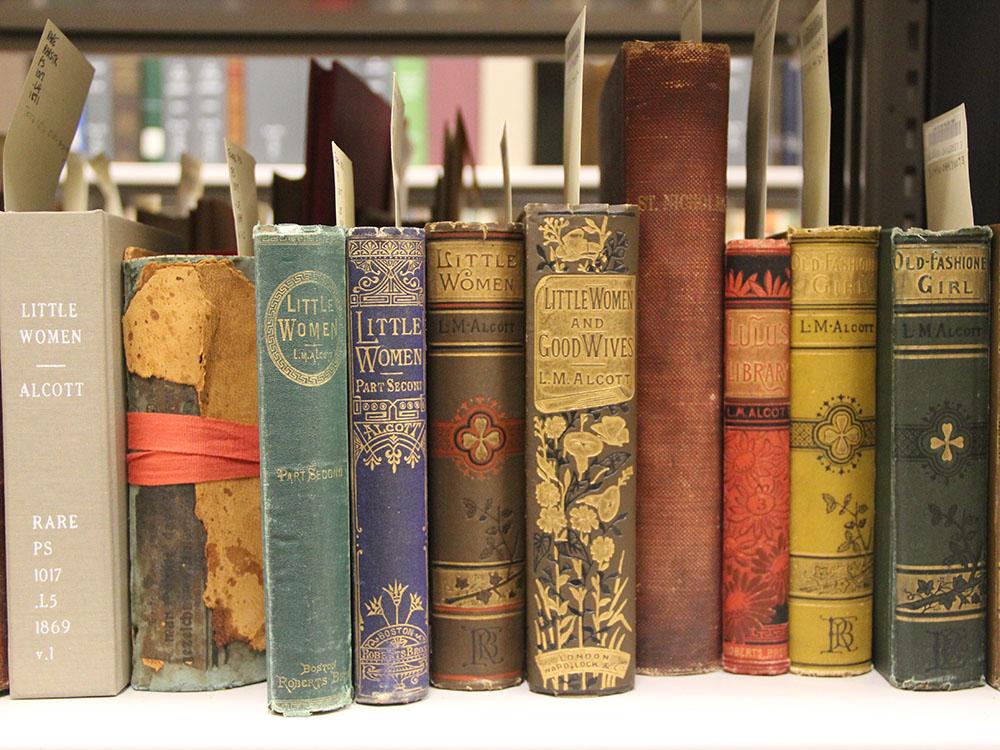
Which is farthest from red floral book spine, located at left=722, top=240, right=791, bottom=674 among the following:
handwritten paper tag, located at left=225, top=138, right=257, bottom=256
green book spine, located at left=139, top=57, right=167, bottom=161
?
green book spine, located at left=139, top=57, right=167, bottom=161

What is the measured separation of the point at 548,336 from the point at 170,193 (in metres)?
1.43

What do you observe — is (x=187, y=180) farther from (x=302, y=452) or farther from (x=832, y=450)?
(x=832, y=450)

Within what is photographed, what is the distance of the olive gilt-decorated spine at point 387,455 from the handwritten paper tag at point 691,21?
0.83 ft

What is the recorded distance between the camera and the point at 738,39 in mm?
1017

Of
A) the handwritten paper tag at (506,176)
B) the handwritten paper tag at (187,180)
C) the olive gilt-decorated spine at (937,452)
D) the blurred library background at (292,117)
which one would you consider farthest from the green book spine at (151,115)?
the olive gilt-decorated spine at (937,452)

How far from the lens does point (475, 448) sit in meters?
0.59

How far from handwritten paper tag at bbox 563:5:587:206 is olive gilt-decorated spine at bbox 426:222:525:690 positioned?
0.18 feet

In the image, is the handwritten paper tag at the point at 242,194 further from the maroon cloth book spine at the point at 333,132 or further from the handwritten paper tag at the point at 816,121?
the handwritten paper tag at the point at 816,121

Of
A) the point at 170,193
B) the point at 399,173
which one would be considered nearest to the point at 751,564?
the point at 399,173

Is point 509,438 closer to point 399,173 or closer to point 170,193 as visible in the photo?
point 399,173

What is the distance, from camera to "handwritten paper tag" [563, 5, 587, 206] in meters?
0.60

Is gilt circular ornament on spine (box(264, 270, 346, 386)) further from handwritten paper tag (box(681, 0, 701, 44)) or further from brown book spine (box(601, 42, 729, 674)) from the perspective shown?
handwritten paper tag (box(681, 0, 701, 44))

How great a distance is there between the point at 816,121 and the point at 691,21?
110 millimetres

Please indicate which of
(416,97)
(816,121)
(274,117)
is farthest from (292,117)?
(816,121)
